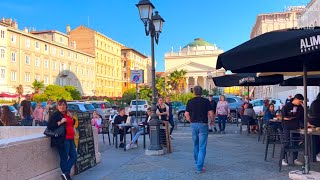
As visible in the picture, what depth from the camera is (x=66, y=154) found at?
24.7ft

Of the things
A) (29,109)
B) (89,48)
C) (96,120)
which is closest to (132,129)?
(96,120)

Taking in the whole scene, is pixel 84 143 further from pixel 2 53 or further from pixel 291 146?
pixel 2 53

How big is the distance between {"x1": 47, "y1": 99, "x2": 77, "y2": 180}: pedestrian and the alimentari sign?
429 centimetres

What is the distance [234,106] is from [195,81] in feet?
298

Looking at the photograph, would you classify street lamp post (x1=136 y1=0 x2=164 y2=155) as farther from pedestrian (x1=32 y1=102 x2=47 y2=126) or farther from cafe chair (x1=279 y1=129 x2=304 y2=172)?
pedestrian (x1=32 y1=102 x2=47 y2=126)

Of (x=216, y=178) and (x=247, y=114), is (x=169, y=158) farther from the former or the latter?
(x=247, y=114)

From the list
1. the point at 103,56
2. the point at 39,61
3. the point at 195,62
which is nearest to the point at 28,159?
the point at 39,61

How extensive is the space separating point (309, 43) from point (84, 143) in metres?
5.26

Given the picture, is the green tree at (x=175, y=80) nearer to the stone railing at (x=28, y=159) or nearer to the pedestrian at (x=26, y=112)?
the pedestrian at (x=26, y=112)

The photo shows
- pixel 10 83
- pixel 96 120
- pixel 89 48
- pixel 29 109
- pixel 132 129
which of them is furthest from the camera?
pixel 89 48

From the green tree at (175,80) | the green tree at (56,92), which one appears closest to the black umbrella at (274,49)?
the green tree at (56,92)

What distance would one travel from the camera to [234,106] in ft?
87.4

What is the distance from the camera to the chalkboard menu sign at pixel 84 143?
8602mm

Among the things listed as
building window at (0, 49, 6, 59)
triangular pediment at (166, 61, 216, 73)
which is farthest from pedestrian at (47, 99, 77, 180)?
triangular pediment at (166, 61, 216, 73)
